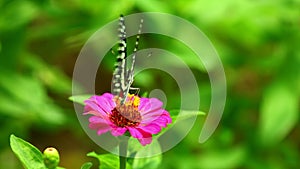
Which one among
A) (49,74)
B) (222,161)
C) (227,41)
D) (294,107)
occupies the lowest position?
(222,161)

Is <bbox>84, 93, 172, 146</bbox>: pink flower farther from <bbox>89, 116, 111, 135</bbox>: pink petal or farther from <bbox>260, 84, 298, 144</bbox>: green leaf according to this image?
<bbox>260, 84, 298, 144</bbox>: green leaf

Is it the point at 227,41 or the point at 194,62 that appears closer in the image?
the point at 194,62

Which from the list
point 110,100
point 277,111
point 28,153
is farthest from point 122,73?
point 277,111

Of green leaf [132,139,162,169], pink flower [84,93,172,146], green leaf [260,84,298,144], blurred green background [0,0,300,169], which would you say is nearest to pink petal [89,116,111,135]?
pink flower [84,93,172,146]

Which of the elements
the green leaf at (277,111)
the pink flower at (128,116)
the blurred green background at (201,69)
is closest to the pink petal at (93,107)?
the pink flower at (128,116)

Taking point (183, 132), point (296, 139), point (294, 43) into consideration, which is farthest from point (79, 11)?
point (296, 139)

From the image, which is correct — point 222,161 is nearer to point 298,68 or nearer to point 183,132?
point 183,132

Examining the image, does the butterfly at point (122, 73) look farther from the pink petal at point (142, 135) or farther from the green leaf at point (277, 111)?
the green leaf at point (277, 111)

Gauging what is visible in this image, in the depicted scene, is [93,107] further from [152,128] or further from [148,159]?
[148,159]
